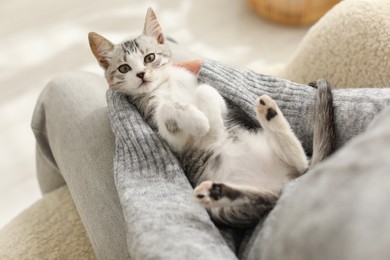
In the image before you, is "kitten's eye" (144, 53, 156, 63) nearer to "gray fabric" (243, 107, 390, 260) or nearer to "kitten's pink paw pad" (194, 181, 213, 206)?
"kitten's pink paw pad" (194, 181, 213, 206)

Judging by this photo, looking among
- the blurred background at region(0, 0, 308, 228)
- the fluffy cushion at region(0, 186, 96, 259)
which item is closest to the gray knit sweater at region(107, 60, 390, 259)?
the fluffy cushion at region(0, 186, 96, 259)

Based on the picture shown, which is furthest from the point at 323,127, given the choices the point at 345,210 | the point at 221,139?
the point at 345,210

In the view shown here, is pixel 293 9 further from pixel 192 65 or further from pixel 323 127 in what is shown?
pixel 323 127

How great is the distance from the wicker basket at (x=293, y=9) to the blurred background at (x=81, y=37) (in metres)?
0.05

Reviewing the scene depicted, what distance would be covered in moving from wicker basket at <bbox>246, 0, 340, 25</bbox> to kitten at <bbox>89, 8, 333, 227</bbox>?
126cm

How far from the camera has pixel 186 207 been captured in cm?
80

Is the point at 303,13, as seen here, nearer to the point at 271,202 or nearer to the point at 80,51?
the point at 80,51

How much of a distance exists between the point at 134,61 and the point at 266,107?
16.0 inches

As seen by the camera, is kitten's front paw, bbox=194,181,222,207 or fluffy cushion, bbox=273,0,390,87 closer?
kitten's front paw, bbox=194,181,222,207

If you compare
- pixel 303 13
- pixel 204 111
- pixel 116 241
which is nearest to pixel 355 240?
pixel 116 241

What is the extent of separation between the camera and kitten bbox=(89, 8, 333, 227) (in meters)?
0.83

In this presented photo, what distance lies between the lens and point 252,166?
0.98 m

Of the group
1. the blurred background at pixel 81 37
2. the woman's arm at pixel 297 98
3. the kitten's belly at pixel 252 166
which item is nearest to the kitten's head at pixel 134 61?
the woman's arm at pixel 297 98

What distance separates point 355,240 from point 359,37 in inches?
34.9
